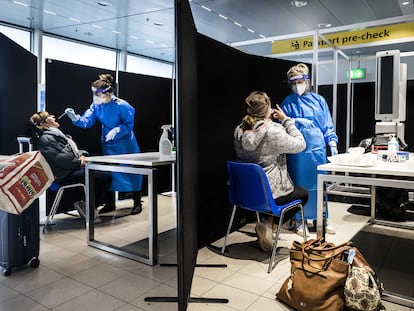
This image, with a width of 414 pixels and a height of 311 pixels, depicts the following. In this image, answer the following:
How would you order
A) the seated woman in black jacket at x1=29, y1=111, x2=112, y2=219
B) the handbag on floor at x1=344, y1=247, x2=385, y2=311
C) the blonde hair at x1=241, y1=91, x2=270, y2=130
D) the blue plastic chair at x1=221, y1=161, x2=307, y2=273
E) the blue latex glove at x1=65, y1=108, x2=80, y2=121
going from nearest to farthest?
the handbag on floor at x1=344, y1=247, x2=385, y2=311 → the blue plastic chair at x1=221, y1=161, x2=307, y2=273 → the blonde hair at x1=241, y1=91, x2=270, y2=130 → the seated woman in black jacket at x1=29, y1=111, x2=112, y2=219 → the blue latex glove at x1=65, y1=108, x2=80, y2=121

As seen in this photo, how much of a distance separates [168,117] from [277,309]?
12.9ft

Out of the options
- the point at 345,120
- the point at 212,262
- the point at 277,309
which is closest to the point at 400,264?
the point at 277,309

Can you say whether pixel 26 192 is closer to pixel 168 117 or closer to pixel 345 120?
pixel 168 117

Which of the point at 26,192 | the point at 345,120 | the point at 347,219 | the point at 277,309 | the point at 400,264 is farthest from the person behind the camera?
the point at 345,120

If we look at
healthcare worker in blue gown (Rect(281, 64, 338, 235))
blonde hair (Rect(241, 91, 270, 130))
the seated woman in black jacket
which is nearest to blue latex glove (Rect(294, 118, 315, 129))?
healthcare worker in blue gown (Rect(281, 64, 338, 235))

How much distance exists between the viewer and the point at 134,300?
2.19m

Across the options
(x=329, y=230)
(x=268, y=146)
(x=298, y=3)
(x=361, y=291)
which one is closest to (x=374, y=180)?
(x=361, y=291)

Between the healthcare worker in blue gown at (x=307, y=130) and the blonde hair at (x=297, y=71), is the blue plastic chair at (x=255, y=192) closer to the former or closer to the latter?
the healthcare worker in blue gown at (x=307, y=130)

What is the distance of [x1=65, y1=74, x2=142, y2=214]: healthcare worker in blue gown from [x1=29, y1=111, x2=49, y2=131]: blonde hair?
19.8 inches

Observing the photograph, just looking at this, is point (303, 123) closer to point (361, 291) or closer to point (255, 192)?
point (255, 192)

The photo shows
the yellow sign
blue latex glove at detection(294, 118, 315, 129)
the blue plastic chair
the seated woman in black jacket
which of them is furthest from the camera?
the yellow sign

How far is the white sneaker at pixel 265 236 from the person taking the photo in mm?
2869

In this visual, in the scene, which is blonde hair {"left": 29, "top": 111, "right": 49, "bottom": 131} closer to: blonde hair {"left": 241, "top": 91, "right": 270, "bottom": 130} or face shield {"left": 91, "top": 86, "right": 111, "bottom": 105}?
face shield {"left": 91, "top": 86, "right": 111, "bottom": 105}

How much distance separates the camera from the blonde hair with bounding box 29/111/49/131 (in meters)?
3.58
